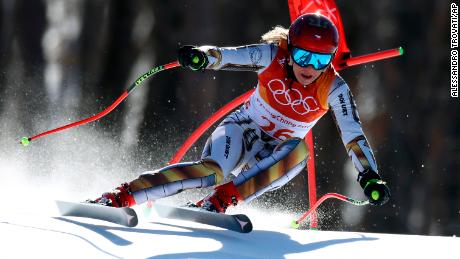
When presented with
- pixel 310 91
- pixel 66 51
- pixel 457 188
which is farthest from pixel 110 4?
pixel 310 91

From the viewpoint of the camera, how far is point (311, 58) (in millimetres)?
4203

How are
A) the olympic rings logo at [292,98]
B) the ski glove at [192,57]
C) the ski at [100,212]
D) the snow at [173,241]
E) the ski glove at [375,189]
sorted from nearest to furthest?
the snow at [173,241] → the ski at [100,212] → the ski glove at [375,189] → the ski glove at [192,57] → the olympic rings logo at [292,98]

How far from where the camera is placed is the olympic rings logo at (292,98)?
439 cm

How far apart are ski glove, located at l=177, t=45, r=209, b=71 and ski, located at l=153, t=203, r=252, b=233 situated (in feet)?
2.30

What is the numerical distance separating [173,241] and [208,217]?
1.70 ft

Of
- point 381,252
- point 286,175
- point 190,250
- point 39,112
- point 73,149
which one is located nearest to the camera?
point 190,250

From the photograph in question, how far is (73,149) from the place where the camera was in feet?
25.7

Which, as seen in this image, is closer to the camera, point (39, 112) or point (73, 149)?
point (73, 149)

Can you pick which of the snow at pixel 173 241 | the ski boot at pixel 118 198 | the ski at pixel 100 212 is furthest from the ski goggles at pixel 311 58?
the ski at pixel 100 212

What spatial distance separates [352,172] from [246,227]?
4468mm

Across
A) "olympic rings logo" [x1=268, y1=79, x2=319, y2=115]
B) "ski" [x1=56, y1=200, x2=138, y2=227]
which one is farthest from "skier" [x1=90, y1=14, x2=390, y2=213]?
"ski" [x1=56, y1=200, x2=138, y2=227]

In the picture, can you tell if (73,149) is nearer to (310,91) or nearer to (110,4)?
(110,4)

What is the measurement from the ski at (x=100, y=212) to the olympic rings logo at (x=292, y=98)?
1174mm

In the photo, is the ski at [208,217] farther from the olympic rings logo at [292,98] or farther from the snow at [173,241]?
the olympic rings logo at [292,98]
